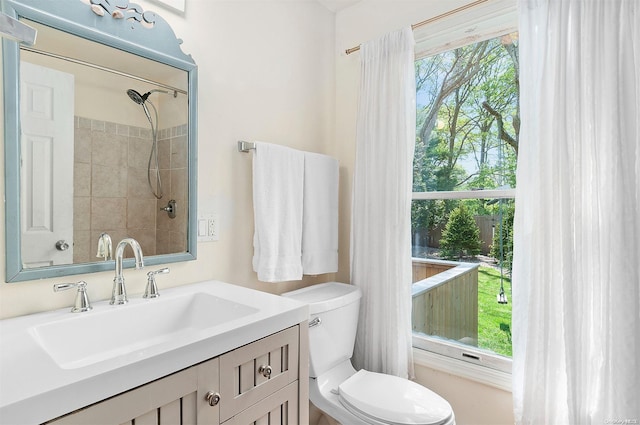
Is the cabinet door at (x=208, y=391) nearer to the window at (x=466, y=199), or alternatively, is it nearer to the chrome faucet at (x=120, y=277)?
the chrome faucet at (x=120, y=277)

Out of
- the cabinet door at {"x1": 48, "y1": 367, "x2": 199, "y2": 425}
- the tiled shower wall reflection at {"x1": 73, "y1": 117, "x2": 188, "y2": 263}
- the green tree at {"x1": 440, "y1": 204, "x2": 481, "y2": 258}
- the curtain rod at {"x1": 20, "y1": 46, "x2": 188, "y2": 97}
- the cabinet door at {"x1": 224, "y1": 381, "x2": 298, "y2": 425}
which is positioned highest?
the curtain rod at {"x1": 20, "y1": 46, "x2": 188, "y2": 97}

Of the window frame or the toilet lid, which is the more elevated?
the window frame

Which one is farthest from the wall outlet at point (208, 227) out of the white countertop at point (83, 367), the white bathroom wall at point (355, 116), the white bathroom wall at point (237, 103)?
the white bathroom wall at point (355, 116)

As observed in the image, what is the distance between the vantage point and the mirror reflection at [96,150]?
1.04 meters

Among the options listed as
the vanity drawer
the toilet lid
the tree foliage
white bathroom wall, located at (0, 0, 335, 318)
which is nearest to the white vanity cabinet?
the vanity drawer

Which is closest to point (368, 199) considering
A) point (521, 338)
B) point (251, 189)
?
point (251, 189)

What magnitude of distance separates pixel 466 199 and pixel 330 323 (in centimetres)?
88

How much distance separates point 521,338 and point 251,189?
1.32 metres

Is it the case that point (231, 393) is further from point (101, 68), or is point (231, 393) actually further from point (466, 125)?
point (466, 125)

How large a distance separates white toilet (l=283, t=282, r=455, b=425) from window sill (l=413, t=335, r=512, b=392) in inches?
11.9

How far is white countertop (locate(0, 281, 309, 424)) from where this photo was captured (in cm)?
59

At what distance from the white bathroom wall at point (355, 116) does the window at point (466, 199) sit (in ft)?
0.47

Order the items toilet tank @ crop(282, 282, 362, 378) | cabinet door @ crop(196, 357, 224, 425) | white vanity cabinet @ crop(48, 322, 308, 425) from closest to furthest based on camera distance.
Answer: white vanity cabinet @ crop(48, 322, 308, 425), cabinet door @ crop(196, 357, 224, 425), toilet tank @ crop(282, 282, 362, 378)

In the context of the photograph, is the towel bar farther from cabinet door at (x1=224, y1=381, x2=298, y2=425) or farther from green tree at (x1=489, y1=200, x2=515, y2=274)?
green tree at (x1=489, y1=200, x2=515, y2=274)
